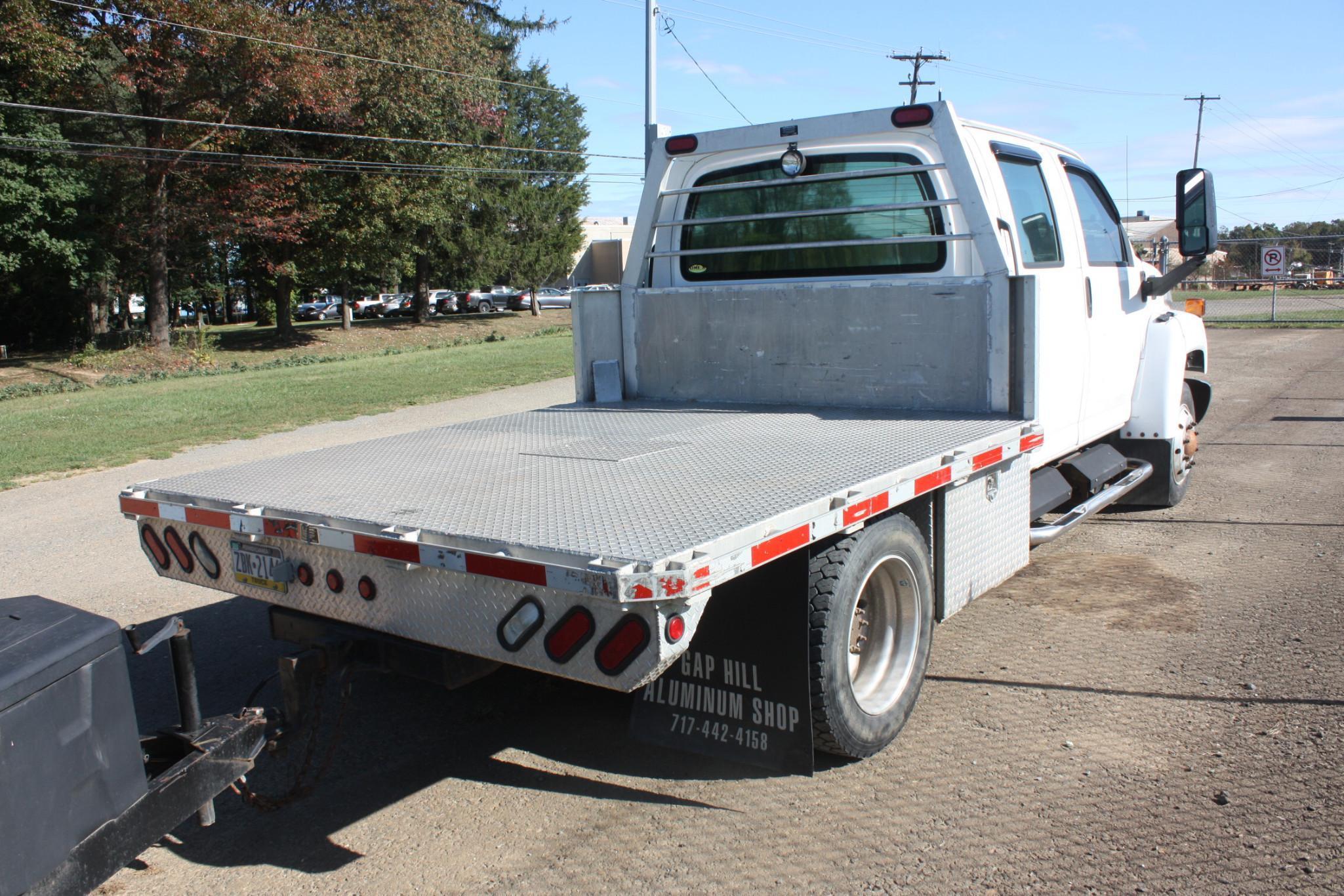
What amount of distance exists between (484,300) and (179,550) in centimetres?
5581

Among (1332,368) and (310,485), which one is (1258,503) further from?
(1332,368)

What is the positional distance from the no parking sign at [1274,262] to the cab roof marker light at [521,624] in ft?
95.8

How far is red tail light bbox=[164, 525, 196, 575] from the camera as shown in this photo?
3.75 metres

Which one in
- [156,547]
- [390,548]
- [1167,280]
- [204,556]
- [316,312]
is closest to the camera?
[390,548]

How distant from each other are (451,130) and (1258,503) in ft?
95.7

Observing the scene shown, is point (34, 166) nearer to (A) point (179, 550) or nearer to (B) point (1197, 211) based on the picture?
(A) point (179, 550)

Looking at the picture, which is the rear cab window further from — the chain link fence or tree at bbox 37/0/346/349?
tree at bbox 37/0/346/349

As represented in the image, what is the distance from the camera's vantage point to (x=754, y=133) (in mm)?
5898

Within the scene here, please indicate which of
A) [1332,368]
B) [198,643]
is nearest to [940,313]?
[198,643]

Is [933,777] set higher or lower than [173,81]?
lower

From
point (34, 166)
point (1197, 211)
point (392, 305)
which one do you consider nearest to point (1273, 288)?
point (1197, 211)

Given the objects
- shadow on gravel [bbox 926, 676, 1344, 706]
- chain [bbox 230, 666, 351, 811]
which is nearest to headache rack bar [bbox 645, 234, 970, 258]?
shadow on gravel [bbox 926, 676, 1344, 706]

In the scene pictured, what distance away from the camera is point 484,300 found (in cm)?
5825

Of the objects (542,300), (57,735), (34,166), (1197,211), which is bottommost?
(57,735)
